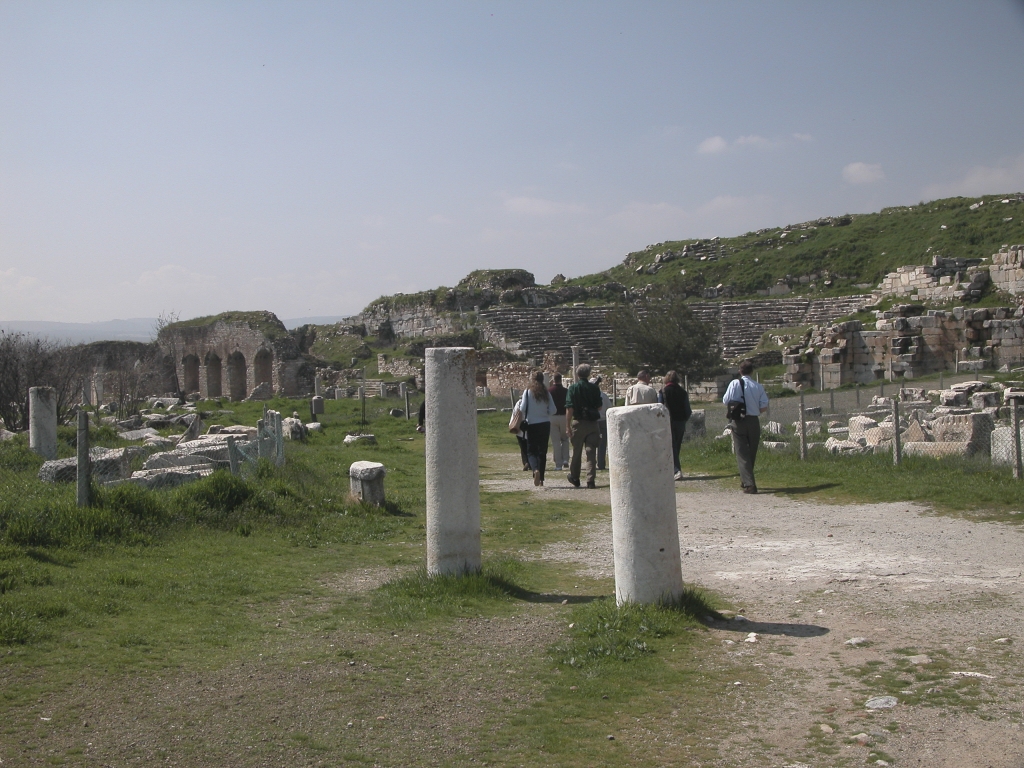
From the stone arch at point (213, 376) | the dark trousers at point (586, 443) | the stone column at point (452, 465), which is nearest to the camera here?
the stone column at point (452, 465)

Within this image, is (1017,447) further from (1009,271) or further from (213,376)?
(213,376)

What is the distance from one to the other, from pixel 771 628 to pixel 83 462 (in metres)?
6.19

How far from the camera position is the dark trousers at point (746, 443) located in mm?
11820

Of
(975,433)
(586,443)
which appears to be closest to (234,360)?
(586,443)

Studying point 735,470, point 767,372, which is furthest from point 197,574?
point 767,372

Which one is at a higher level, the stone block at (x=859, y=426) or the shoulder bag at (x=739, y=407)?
the shoulder bag at (x=739, y=407)

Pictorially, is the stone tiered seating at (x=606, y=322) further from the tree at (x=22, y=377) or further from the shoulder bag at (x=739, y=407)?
the shoulder bag at (x=739, y=407)

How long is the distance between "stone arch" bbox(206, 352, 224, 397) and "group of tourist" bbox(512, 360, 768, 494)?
3881 centimetres

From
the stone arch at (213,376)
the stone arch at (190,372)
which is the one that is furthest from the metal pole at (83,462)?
the stone arch at (190,372)

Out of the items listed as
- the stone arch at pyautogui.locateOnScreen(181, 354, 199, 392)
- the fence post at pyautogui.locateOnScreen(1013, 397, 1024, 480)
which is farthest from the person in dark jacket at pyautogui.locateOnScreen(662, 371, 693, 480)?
the stone arch at pyautogui.locateOnScreen(181, 354, 199, 392)

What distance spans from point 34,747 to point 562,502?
810 centimetres

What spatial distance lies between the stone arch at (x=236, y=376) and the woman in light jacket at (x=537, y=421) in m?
37.3

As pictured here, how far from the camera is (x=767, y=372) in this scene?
1350 inches

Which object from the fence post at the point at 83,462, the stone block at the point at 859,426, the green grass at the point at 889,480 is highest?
the fence post at the point at 83,462
